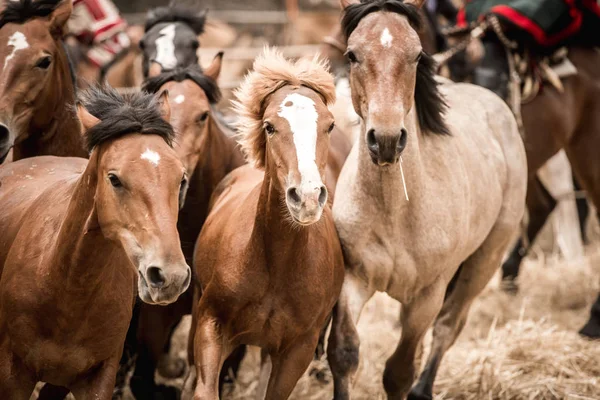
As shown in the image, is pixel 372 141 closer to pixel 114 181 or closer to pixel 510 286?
pixel 114 181

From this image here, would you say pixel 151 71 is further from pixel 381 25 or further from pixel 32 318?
pixel 32 318

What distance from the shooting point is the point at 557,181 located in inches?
356

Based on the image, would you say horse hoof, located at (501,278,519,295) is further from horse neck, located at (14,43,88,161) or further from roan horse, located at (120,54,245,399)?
horse neck, located at (14,43,88,161)

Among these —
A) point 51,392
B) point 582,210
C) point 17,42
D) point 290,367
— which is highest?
point 17,42

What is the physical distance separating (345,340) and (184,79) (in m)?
1.73

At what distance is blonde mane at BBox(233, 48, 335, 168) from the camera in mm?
4273

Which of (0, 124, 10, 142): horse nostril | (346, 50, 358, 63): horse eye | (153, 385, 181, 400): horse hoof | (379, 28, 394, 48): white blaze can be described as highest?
(379, 28, 394, 48): white blaze

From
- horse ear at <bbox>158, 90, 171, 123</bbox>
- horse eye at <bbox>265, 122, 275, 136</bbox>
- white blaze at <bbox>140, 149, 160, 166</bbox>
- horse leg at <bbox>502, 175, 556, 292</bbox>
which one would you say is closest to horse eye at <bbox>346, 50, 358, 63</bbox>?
horse eye at <bbox>265, 122, 275, 136</bbox>

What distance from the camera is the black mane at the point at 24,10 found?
5.04 meters

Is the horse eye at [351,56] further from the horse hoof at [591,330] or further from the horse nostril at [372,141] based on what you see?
the horse hoof at [591,330]

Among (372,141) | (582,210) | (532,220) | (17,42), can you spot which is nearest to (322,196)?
(372,141)

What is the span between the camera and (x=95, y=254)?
12.5 ft

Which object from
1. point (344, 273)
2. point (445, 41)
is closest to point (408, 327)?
point (344, 273)

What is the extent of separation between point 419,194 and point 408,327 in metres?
0.72
